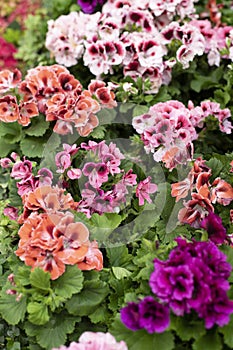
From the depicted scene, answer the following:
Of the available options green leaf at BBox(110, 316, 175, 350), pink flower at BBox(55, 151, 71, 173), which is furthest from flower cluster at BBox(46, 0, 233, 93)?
green leaf at BBox(110, 316, 175, 350)

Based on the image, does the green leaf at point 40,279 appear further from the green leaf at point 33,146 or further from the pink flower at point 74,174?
the green leaf at point 33,146

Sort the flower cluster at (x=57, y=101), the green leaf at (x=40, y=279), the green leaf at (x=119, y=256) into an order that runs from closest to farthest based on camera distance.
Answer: the green leaf at (x=40, y=279)
the green leaf at (x=119, y=256)
the flower cluster at (x=57, y=101)

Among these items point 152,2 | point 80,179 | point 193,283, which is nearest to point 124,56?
point 152,2

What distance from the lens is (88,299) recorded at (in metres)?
2.23

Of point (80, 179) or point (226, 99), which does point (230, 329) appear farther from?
point (226, 99)

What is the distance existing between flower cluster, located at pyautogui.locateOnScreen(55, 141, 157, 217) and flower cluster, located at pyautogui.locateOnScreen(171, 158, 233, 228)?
139 millimetres

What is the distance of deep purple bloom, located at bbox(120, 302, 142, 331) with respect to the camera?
186cm

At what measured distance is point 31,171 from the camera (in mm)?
2588

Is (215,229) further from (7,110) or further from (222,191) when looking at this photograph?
(7,110)

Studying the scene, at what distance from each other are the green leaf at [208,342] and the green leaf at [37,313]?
1.81ft

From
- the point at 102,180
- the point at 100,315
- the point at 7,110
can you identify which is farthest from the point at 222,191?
the point at 7,110

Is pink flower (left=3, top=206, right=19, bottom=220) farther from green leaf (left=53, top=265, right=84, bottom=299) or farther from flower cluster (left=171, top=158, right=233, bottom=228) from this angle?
flower cluster (left=171, top=158, right=233, bottom=228)

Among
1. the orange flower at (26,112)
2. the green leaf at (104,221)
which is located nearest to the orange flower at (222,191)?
the green leaf at (104,221)

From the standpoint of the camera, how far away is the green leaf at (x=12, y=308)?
2182 mm
